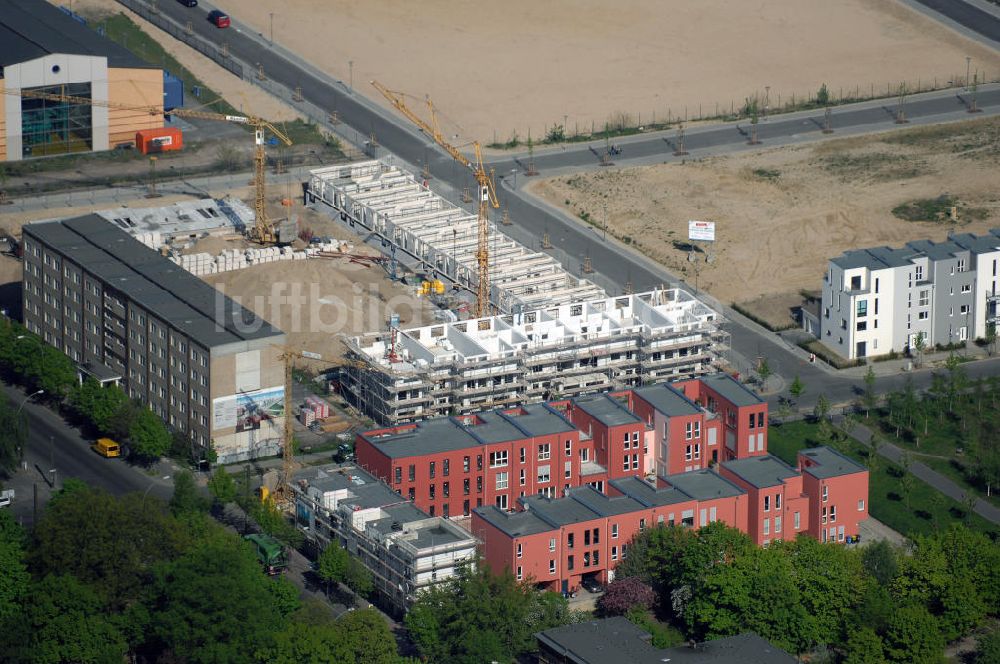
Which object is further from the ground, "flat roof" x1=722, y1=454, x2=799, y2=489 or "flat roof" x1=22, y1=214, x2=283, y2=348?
"flat roof" x1=22, y1=214, x2=283, y2=348

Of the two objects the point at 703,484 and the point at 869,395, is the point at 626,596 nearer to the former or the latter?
the point at 703,484

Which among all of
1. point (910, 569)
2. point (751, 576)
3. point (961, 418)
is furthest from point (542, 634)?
point (961, 418)

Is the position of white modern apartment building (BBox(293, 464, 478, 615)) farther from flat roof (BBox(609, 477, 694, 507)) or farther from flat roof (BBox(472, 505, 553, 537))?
flat roof (BBox(609, 477, 694, 507))

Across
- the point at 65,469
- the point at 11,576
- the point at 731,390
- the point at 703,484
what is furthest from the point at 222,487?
the point at 731,390

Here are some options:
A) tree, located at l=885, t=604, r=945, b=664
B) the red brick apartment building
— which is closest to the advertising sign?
the red brick apartment building

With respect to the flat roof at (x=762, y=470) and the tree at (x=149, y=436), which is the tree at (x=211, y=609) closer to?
the tree at (x=149, y=436)

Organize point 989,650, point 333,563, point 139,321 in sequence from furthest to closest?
point 139,321
point 333,563
point 989,650
